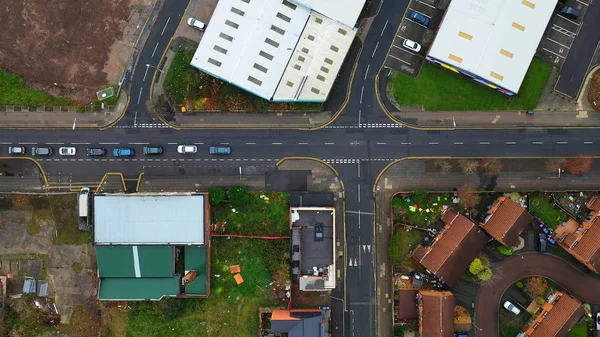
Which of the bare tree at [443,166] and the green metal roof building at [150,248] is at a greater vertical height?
the bare tree at [443,166]

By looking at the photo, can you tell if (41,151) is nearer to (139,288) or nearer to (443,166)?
(139,288)

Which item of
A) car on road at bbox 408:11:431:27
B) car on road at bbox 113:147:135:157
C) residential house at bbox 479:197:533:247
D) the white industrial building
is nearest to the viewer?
residential house at bbox 479:197:533:247

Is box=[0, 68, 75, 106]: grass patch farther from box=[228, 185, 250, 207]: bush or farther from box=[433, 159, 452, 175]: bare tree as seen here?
box=[433, 159, 452, 175]: bare tree

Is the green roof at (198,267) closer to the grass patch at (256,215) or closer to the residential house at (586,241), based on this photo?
the grass patch at (256,215)

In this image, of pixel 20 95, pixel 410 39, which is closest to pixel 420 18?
pixel 410 39

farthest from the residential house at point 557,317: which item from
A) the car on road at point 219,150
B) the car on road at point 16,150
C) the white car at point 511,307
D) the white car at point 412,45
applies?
the car on road at point 16,150

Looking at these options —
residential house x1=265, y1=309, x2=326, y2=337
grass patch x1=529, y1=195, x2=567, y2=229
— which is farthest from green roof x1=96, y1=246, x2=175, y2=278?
grass patch x1=529, y1=195, x2=567, y2=229

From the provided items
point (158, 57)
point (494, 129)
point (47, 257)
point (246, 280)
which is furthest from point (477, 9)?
point (47, 257)
